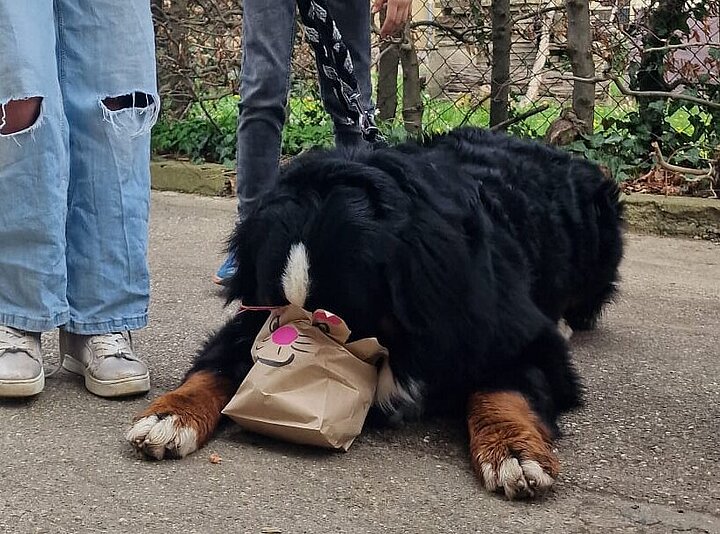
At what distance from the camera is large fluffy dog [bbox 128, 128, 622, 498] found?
7.09 feet

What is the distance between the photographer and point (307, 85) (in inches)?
262

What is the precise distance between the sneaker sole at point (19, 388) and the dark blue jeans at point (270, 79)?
3.41ft

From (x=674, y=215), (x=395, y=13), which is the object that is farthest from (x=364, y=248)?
(x=674, y=215)

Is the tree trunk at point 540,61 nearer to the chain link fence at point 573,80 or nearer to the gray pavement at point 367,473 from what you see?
the chain link fence at point 573,80

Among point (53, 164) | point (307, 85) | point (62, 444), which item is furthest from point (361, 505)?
point (307, 85)

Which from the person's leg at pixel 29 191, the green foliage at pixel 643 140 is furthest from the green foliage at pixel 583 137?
the person's leg at pixel 29 191

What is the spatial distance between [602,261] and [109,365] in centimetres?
178

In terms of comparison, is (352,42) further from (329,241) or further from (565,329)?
(329,241)

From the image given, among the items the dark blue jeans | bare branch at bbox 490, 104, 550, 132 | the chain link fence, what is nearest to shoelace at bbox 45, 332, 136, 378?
the dark blue jeans

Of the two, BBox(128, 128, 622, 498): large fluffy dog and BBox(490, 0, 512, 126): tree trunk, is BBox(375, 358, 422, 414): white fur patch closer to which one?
BBox(128, 128, 622, 498): large fluffy dog

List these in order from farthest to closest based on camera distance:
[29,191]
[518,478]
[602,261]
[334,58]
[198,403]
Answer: [602,261] → [334,58] → [29,191] → [198,403] → [518,478]

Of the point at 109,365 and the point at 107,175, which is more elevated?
the point at 107,175

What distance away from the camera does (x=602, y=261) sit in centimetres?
345

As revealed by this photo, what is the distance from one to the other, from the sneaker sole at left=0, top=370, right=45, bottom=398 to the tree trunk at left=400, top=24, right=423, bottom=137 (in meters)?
3.90
